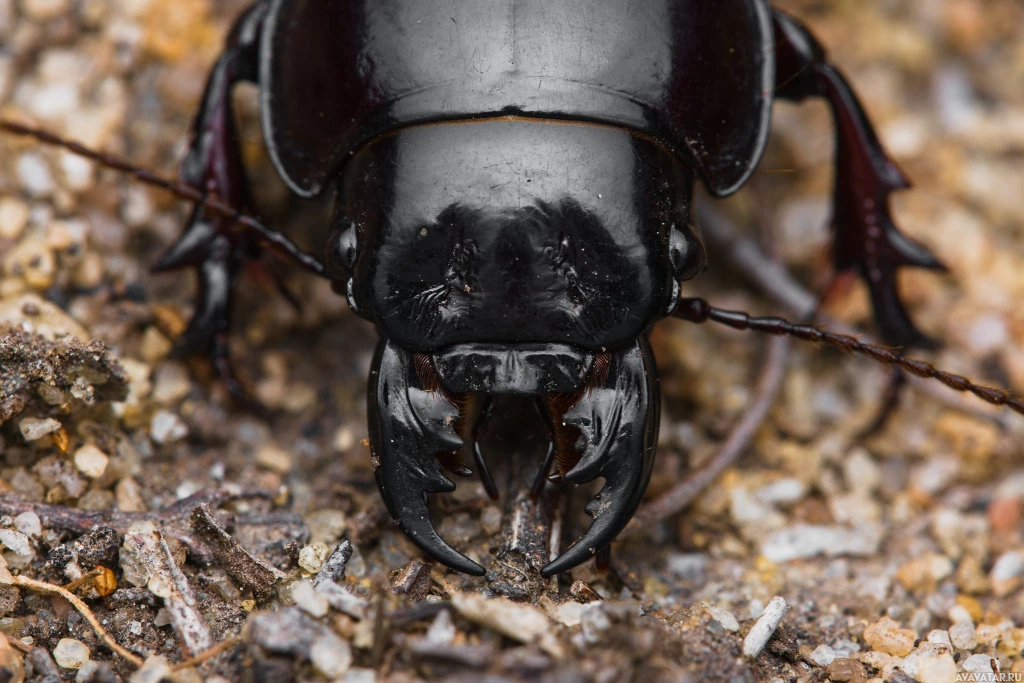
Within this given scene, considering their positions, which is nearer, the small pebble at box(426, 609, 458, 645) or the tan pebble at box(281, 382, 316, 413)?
the small pebble at box(426, 609, 458, 645)

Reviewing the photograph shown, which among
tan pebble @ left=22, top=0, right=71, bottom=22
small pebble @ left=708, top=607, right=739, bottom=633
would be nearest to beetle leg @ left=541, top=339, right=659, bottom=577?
small pebble @ left=708, top=607, right=739, bottom=633

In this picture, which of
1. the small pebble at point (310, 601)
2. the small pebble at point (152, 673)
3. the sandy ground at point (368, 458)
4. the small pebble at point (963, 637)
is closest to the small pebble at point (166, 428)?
the sandy ground at point (368, 458)

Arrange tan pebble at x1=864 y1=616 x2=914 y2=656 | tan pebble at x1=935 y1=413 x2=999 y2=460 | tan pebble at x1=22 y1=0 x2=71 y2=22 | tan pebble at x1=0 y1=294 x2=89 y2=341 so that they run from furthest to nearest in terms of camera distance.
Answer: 1. tan pebble at x1=22 y1=0 x2=71 y2=22
2. tan pebble at x1=935 y1=413 x2=999 y2=460
3. tan pebble at x1=0 y1=294 x2=89 y2=341
4. tan pebble at x1=864 y1=616 x2=914 y2=656

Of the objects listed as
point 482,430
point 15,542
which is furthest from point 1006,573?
point 15,542

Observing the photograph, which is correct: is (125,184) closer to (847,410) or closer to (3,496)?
(3,496)

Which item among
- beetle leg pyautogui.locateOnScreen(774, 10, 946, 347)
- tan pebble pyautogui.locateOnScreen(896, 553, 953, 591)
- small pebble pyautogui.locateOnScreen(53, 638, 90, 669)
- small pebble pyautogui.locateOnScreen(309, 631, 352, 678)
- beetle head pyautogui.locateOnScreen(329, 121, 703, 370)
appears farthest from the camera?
beetle leg pyautogui.locateOnScreen(774, 10, 946, 347)

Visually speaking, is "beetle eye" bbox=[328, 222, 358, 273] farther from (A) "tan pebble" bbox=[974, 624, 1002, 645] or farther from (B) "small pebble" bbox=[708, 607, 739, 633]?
(A) "tan pebble" bbox=[974, 624, 1002, 645]

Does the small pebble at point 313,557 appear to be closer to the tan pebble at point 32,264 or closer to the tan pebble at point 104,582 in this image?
the tan pebble at point 104,582

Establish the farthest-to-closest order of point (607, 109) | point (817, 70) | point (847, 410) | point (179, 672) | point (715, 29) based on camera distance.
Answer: point (847, 410) → point (817, 70) → point (715, 29) → point (607, 109) → point (179, 672)

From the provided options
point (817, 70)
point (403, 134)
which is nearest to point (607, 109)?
point (403, 134)
